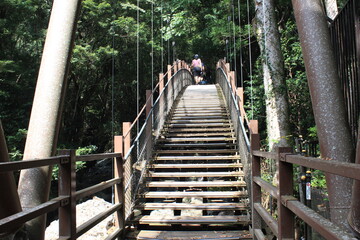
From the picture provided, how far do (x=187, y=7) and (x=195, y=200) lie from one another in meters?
11.6

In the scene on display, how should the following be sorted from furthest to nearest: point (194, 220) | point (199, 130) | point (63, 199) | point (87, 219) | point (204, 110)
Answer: point (204, 110) < point (199, 130) < point (87, 219) < point (194, 220) < point (63, 199)

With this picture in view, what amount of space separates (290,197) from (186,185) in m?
4.22

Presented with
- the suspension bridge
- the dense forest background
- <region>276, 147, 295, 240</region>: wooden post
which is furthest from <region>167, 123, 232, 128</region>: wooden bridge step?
<region>276, 147, 295, 240</region>: wooden post

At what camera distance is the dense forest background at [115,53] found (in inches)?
496

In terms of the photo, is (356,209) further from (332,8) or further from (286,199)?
(332,8)

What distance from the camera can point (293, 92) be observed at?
35.0 feet

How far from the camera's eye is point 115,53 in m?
16.8

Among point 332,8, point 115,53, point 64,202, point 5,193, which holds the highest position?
point 115,53

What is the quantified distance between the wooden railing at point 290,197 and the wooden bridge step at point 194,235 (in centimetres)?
81

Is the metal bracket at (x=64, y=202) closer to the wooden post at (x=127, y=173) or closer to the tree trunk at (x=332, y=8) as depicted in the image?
the wooden post at (x=127, y=173)

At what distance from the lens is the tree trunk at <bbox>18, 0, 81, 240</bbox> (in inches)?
117

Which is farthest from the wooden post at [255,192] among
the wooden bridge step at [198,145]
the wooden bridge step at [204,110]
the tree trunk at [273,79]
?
the wooden bridge step at [204,110]

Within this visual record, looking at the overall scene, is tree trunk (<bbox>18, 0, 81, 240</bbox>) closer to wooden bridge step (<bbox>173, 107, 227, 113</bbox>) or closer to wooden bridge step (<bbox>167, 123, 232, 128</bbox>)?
wooden bridge step (<bbox>167, 123, 232, 128</bbox>)

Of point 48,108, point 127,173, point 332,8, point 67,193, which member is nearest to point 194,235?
point 127,173
